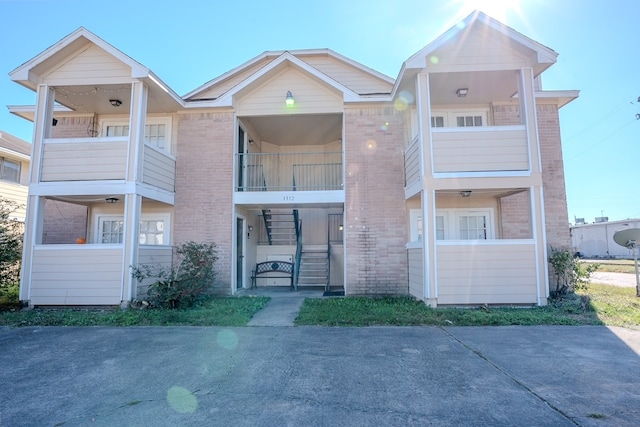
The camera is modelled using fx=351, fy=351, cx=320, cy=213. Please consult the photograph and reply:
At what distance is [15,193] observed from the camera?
14.2 meters

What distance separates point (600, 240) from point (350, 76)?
105ft

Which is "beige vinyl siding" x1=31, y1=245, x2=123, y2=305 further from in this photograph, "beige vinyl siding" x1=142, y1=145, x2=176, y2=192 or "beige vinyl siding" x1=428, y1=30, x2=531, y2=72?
"beige vinyl siding" x1=428, y1=30, x2=531, y2=72

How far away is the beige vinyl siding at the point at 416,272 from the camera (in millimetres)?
8180

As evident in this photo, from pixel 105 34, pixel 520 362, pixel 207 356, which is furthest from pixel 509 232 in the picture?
pixel 105 34

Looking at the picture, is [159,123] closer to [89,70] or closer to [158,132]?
[158,132]

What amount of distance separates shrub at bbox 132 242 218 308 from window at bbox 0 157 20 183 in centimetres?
1058

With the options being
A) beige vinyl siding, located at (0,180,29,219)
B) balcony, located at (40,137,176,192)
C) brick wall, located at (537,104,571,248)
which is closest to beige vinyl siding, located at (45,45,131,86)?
balcony, located at (40,137,176,192)

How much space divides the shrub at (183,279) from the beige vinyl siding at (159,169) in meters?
1.99

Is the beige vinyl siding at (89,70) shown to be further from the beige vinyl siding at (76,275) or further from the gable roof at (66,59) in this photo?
the beige vinyl siding at (76,275)

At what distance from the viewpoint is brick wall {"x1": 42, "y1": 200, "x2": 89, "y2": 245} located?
1066 cm

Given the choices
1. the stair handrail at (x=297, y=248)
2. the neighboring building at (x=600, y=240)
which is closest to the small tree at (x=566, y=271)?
the stair handrail at (x=297, y=248)

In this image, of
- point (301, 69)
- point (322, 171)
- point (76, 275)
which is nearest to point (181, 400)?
point (76, 275)

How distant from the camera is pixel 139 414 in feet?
10.3

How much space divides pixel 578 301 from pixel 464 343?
450 cm
